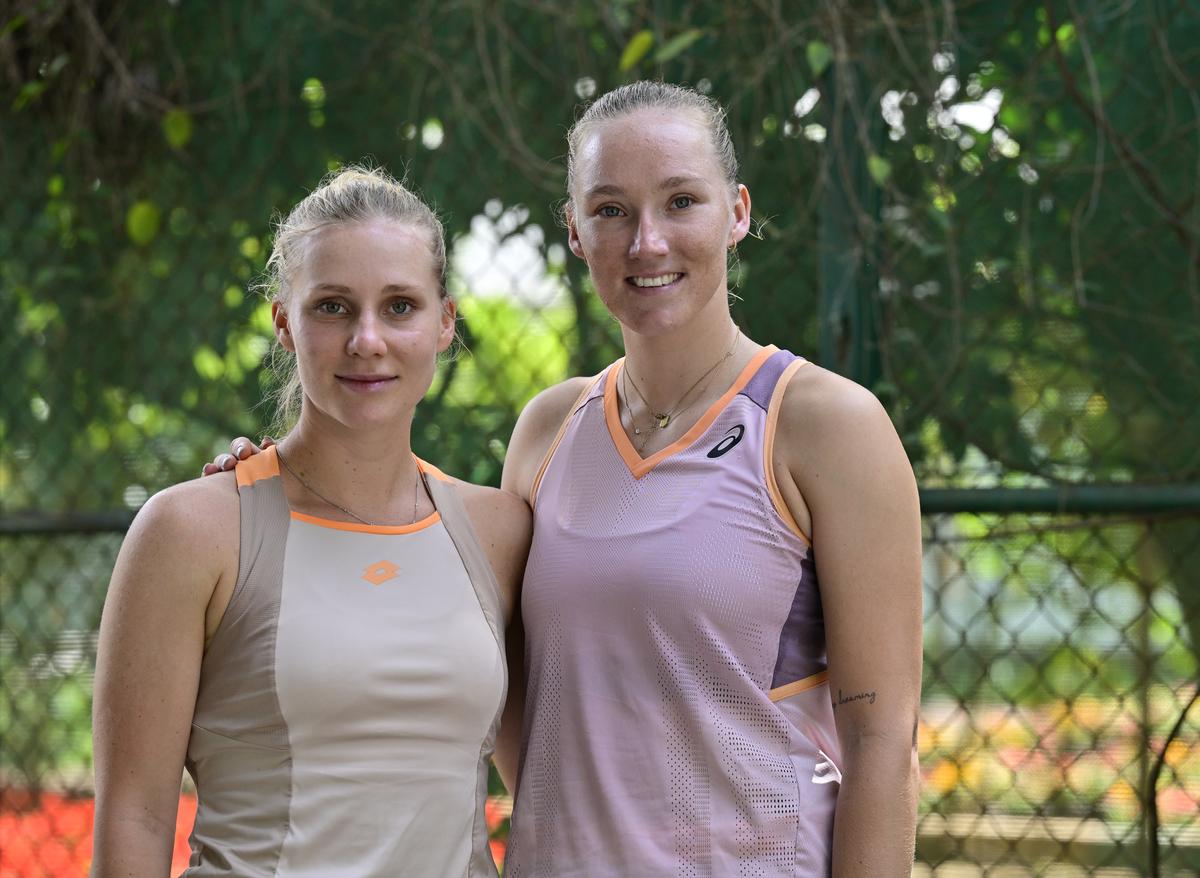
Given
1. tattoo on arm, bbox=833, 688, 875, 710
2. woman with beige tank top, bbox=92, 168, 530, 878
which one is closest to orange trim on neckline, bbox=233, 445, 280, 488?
woman with beige tank top, bbox=92, 168, 530, 878

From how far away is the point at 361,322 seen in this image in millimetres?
2020

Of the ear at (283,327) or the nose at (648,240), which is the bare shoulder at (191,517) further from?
the nose at (648,240)

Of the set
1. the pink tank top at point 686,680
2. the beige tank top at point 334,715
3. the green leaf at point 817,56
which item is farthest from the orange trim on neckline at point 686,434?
the green leaf at point 817,56

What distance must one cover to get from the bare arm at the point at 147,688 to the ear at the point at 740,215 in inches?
35.3

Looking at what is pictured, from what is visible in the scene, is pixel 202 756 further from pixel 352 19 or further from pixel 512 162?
pixel 352 19

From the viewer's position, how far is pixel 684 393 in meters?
2.18

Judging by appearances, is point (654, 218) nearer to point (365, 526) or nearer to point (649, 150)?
point (649, 150)

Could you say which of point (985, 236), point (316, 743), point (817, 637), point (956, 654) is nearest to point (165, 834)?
point (316, 743)

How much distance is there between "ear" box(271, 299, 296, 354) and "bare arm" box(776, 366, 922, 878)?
73 cm

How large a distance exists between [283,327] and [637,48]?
44.8 inches

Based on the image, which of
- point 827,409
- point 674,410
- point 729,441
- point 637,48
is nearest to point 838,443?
point 827,409

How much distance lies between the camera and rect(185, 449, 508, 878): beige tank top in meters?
1.90

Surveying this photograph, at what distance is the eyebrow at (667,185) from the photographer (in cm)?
208

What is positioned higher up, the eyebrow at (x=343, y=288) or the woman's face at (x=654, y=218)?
the woman's face at (x=654, y=218)
